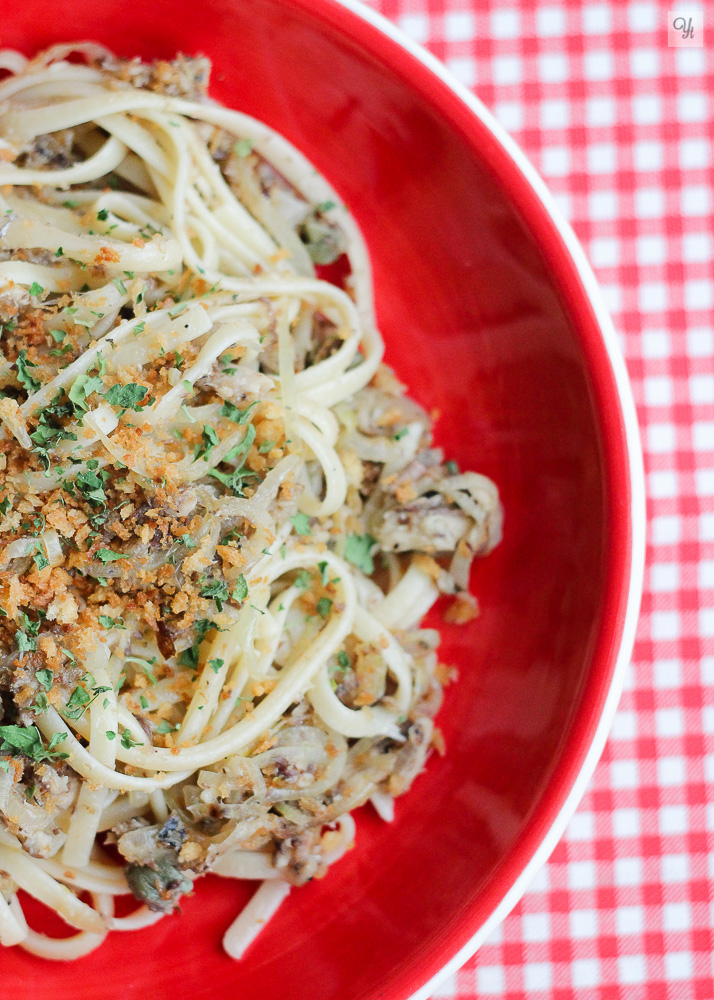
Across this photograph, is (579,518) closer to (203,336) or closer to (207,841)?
(203,336)

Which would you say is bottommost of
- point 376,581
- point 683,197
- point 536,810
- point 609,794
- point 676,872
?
point 676,872

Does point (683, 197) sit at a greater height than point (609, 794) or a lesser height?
greater

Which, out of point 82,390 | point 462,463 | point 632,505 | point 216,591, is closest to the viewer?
point 82,390

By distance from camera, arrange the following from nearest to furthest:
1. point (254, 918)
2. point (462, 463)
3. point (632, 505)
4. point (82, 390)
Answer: point (82, 390) < point (632, 505) < point (254, 918) < point (462, 463)

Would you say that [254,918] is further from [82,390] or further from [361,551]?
[82,390]

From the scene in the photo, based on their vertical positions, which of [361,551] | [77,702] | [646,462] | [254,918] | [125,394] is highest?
[125,394]

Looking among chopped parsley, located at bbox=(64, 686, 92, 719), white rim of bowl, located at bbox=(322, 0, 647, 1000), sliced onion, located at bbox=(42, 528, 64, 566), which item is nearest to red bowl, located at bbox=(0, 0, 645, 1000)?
white rim of bowl, located at bbox=(322, 0, 647, 1000)

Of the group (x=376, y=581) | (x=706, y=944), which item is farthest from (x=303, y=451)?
(x=706, y=944)

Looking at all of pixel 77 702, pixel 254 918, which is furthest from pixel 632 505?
pixel 254 918
